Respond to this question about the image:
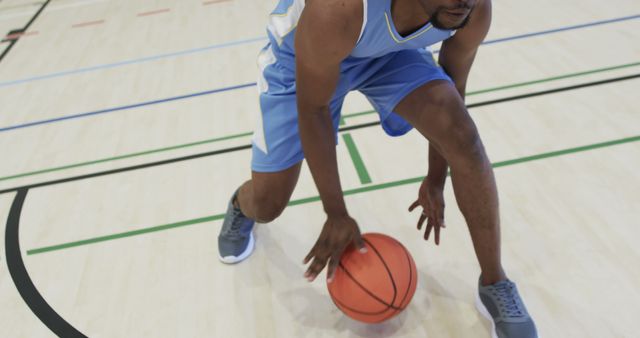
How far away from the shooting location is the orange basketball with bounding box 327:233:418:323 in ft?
5.51

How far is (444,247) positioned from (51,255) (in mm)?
1655

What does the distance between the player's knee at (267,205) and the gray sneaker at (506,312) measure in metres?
0.75

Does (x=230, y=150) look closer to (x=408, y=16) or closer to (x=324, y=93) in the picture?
(x=324, y=93)

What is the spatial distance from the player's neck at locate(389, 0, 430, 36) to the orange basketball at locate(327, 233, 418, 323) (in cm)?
67

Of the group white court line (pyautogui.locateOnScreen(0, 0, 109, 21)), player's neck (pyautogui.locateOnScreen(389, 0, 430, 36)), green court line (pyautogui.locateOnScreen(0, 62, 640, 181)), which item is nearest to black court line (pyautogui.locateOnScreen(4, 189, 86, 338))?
green court line (pyautogui.locateOnScreen(0, 62, 640, 181))

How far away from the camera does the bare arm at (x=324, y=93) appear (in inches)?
52.2

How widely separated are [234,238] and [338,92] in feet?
→ 2.63

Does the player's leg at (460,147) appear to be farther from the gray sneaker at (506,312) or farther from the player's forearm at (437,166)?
the player's forearm at (437,166)

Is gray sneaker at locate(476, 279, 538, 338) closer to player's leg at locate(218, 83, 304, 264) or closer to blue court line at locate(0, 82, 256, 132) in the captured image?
player's leg at locate(218, 83, 304, 264)

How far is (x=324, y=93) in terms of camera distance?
145 centimetres

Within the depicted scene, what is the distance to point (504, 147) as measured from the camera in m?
2.69

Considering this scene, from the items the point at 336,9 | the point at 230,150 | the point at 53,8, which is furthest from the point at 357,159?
the point at 53,8

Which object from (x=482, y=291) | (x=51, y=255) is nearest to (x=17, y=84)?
(x=51, y=255)

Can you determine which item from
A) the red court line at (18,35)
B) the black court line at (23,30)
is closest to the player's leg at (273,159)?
the black court line at (23,30)
